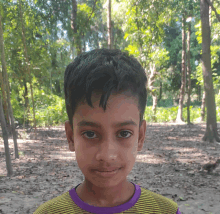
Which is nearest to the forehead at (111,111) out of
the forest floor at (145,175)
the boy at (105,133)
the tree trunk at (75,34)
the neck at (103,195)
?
the boy at (105,133)

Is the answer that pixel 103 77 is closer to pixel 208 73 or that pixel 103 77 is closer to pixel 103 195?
pixel 103 195

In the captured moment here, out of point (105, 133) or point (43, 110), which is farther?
point (43, 110)

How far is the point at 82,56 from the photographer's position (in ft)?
3.59

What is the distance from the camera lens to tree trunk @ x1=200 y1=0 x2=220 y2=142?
694cm

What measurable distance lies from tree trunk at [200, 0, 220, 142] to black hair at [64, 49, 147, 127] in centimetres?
669

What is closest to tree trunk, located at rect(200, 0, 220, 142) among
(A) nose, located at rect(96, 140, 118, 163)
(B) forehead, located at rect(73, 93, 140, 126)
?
(B) forehead, located at rect(73, 93, 140, 126)

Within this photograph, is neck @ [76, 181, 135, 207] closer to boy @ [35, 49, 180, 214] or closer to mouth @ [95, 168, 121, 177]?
boy @ [35, 49, 180, 214]

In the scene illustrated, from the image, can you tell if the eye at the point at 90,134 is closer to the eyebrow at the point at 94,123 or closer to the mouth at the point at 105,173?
the eyebrow at the point at 94,123

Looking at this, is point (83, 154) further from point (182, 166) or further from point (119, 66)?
point (182, 166)

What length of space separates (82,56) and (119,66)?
0.21m

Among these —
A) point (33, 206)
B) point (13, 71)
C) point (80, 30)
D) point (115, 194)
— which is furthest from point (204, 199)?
point (13, 71)

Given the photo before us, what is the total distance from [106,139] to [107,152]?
0.05 meters

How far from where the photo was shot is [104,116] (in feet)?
3.08

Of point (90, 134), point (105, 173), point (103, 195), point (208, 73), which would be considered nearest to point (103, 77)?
point (90, 134)
